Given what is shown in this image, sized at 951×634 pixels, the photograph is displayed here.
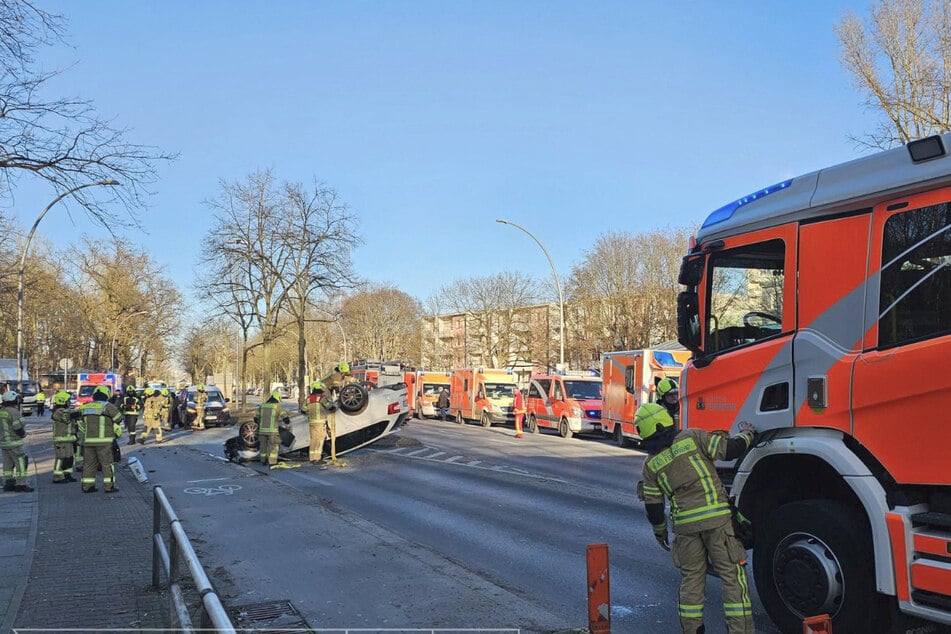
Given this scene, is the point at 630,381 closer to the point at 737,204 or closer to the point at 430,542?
the point at 430,542

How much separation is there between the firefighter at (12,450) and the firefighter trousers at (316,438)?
200 inches

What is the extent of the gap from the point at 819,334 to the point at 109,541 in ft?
24.0

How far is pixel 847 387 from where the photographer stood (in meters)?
4.64

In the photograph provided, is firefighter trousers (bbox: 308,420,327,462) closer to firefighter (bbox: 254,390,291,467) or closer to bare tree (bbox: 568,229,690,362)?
firefighter (bbox: 254,390,291,467)

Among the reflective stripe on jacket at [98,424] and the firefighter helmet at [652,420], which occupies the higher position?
the firefighter helmet at [652,420]

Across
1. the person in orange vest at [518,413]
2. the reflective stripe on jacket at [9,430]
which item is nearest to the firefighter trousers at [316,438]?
the reflective stripe on jacket at [9,430]

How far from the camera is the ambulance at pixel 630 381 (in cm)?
1944

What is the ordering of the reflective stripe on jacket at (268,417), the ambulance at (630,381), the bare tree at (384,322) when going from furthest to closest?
the bare tree at (384,322), the ambulance at (630,381), the reflective stripe on jacket at (268,417)

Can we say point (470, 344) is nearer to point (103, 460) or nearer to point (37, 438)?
Answer: point (37, 438)

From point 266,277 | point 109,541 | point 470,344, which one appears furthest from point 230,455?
point 470,344

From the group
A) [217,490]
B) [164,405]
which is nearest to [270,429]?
[217,490]

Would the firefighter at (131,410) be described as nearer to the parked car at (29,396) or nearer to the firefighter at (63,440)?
the firefighter at (63,440)

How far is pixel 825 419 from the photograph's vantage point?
4.76m

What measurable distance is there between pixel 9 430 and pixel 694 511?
37.3 feet
